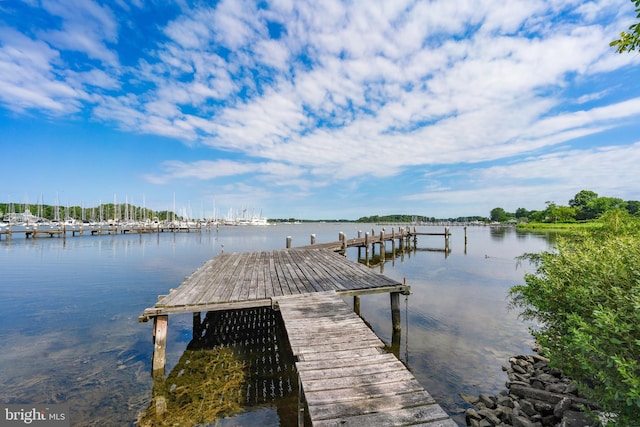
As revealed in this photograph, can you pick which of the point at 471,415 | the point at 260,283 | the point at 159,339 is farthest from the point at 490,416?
the point at 159,339

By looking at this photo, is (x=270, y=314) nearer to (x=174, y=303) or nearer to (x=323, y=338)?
(x=174, y=303)

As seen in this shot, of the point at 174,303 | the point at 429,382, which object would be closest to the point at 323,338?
the point at 429,382

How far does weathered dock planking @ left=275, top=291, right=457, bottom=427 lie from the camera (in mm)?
3486

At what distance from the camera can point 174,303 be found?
7.33 metres

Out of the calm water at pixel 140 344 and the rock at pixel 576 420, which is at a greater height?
the rock at pixel 576 420

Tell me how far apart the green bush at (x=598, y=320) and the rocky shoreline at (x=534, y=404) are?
552mm

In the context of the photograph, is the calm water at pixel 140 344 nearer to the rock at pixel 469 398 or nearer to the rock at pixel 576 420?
the rock at pixel 469 398

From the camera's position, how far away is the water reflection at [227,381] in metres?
5.91

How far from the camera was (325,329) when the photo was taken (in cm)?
618

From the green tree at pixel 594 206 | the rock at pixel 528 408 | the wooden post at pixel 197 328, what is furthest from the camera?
the green tree at pixel 594 206

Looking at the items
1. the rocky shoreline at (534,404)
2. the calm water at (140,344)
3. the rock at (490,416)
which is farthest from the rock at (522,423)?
the calm water at (140,344)

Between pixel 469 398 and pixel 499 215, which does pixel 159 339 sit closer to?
pixel 469 398

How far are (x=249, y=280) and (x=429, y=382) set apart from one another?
6206 mm

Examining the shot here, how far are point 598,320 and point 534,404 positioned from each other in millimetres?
3787
